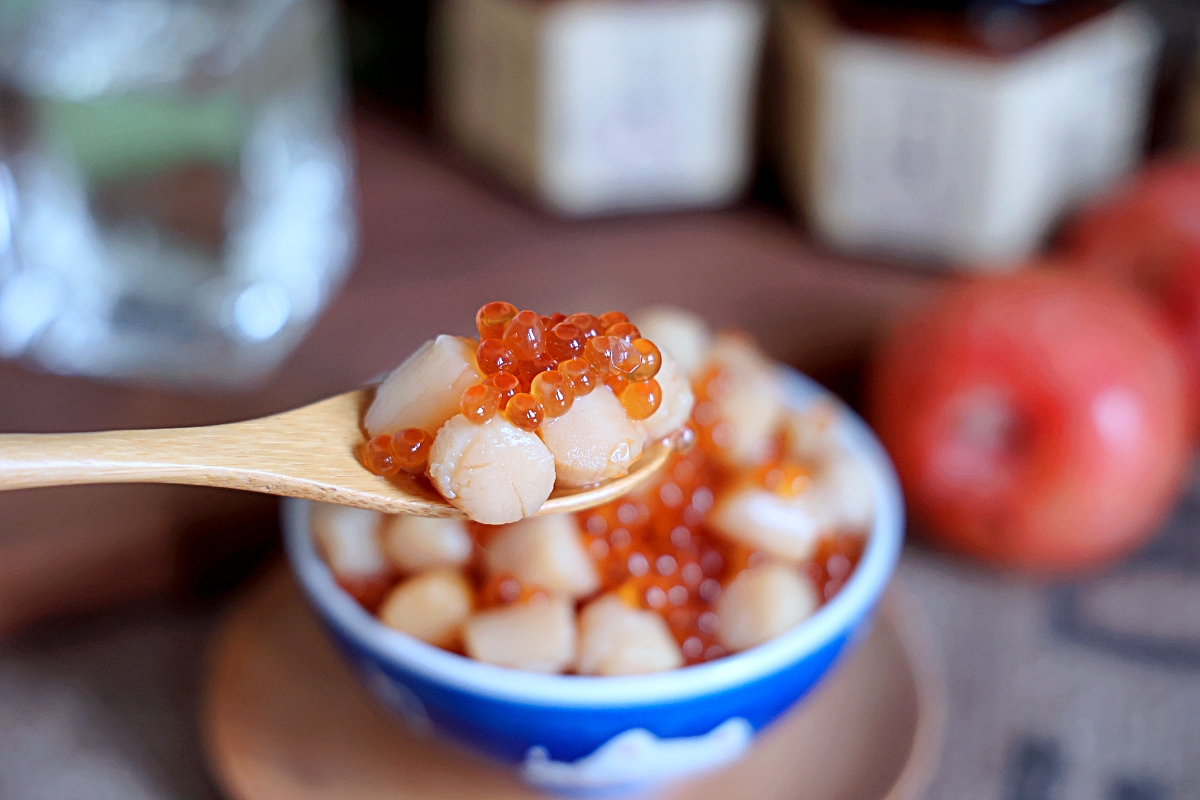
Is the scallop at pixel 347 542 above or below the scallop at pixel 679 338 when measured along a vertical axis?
below

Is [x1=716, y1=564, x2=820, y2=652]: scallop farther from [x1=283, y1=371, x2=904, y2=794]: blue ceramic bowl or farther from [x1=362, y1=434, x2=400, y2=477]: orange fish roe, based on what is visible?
[x1=362, y1=434, x2=400, y2=477]: orange fish roe

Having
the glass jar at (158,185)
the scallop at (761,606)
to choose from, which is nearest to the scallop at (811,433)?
the scallop at (761,606)

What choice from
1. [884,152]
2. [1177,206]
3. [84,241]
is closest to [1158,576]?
[1177,206]

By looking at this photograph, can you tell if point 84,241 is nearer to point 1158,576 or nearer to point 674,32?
point 674,32

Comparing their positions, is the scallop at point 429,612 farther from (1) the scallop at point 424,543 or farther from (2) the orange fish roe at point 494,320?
(2) the orange fish roe at point 494,320

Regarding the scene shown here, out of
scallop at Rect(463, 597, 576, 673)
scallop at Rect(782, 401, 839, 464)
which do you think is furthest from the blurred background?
scallop at Rect(463, 597, 576, 673)
